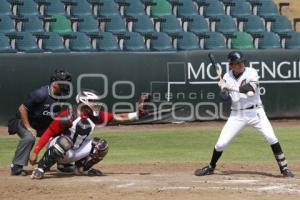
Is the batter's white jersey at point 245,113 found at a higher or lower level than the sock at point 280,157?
higher

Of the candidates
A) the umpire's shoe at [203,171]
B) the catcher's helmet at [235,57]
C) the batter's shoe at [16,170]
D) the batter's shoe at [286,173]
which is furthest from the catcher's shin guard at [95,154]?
the batter's shoe at [286,173]

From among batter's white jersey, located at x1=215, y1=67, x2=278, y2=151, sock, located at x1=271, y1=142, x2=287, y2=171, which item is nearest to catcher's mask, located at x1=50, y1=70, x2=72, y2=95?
batter's white jersey, located at x1=215, y1=67, x2=278, y2=151

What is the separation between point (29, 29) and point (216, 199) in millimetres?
13032

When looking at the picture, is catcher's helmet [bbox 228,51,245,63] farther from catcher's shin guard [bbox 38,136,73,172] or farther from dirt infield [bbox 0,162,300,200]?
catcher's shin guard [bbox 38,136,73,172]

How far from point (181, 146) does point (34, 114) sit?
17.4 ft

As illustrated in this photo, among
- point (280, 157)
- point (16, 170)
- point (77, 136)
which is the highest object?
point (77, 136)

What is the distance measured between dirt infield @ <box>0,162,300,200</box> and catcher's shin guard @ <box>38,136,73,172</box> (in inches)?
10.0

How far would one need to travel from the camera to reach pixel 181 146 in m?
16.6

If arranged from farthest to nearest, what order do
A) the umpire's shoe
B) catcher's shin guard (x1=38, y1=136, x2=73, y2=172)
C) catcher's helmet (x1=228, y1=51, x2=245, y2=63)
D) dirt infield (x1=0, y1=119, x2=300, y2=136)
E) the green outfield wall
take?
dirt infield (x1=0, y1=119, x2=300, y2=136), the green outfield wall, the umpire's shoe, catcher's helmet (x1=228, y1=51, x2=245, y2=63), catcher's shin guard (x1=38, y1=136, x2=73, y2=172)

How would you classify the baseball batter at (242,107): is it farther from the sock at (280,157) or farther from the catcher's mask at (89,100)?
the catcher's mask at (89,100)

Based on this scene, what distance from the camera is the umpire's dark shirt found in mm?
11727

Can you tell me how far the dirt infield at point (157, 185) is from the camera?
10031mm

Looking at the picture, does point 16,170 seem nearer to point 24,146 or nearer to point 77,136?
point 24,146

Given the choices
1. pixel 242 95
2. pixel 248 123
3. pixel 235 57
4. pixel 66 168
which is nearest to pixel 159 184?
pixel 248 123
